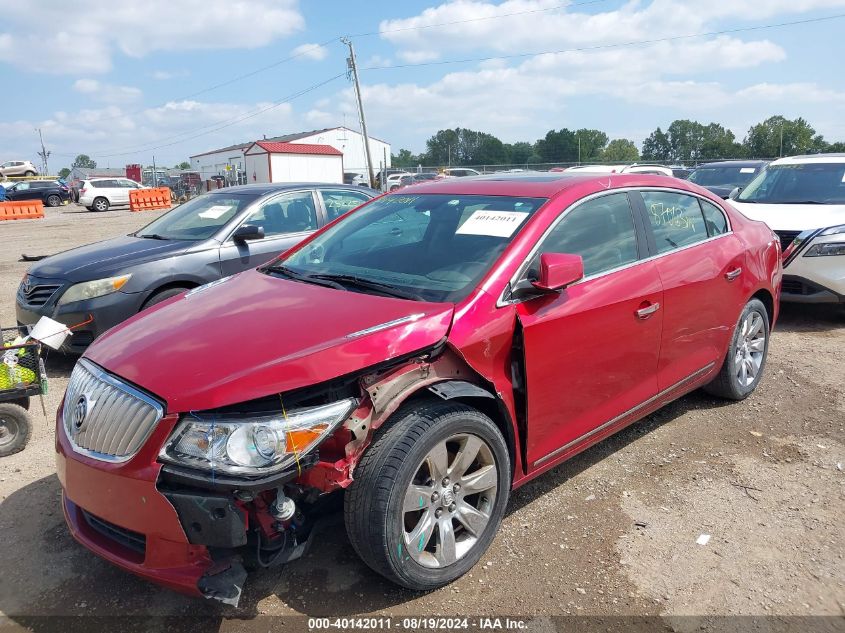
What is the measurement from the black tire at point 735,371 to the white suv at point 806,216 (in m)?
2.27

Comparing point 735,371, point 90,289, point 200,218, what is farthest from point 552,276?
point 200,218

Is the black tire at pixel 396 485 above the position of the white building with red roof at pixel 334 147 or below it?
below

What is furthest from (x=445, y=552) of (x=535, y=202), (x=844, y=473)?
(x=844, y=473)

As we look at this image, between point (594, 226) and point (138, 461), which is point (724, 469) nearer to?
point (594, 226)

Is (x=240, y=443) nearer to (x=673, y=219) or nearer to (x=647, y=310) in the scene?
(x=647, y=310)

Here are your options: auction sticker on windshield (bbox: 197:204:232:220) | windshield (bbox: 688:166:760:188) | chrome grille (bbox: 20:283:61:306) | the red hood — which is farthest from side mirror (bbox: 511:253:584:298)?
windshield (bbox: 688:166:760:188)

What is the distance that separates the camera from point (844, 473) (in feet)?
12.3

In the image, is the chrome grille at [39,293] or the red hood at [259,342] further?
the chrome grille at [39,293]

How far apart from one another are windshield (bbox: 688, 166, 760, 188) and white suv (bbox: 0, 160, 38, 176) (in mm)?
→ 52221

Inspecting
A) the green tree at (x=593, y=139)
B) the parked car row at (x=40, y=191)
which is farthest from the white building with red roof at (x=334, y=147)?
the parked car row at (x=40, y=191)

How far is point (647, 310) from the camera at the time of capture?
353cm

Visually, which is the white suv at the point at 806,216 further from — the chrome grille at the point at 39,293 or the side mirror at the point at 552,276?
the chrome grille at the point at 39,293

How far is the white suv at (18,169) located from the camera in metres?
49.8

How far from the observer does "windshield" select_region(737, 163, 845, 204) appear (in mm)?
7645
